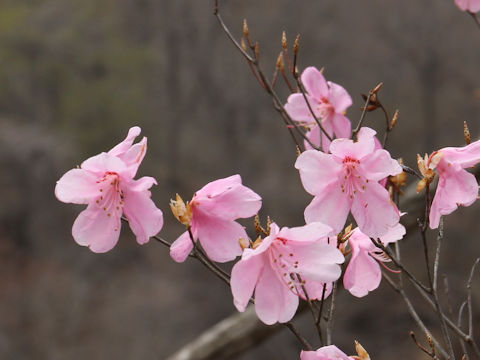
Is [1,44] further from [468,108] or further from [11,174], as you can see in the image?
[468,108]

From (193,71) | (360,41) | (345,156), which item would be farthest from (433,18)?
(345,156)

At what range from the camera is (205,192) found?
0.65 meters

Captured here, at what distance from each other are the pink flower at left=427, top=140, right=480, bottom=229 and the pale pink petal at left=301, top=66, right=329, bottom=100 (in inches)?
12.8

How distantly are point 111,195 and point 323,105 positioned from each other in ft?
1.39

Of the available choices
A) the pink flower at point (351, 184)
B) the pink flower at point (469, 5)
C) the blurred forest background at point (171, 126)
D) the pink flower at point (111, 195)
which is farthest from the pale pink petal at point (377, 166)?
the blurred forest background at point (171, 126)

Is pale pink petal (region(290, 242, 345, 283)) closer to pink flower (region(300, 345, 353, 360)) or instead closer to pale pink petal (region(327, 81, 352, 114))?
pink flower (region(300, 345, 353, 360))

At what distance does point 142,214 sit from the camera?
2.11ft

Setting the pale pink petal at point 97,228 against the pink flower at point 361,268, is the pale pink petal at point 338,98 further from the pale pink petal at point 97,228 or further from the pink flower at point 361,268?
the pale pink petal at point 97,228

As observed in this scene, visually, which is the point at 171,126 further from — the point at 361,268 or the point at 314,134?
the point at 361,268

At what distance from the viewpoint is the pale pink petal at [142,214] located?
63cm

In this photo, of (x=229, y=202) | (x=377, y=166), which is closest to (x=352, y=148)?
(x=377, y=166)

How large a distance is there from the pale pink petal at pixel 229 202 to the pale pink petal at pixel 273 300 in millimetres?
65

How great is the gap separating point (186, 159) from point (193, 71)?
552 millimetres

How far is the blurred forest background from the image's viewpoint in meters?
3.70
